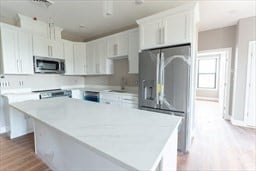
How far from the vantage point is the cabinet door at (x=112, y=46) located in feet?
12.4

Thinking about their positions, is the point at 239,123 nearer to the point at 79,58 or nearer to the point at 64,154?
the point at 64,154

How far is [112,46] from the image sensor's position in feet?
12.7

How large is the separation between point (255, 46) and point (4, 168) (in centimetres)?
548

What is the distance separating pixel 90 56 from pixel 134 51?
1736 mm

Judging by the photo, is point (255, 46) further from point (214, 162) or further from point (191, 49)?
point (214, 162)

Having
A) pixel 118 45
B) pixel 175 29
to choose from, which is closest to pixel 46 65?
pixel 118 45

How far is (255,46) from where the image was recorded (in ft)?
11.1

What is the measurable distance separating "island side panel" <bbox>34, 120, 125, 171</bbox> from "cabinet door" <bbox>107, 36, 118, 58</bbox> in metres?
2.47

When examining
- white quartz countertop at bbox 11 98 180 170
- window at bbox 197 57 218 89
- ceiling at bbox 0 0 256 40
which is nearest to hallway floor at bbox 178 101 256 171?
white quartz countertop at bbox 11 98 180 170

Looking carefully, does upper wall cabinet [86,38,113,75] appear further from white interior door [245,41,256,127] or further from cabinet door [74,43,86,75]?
white interior door [245,41,256,127]

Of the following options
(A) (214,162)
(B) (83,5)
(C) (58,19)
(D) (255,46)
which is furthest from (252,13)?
(C) (58,19)

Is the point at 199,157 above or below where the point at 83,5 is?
below

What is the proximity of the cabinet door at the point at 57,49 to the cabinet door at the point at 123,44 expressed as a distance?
1.70m

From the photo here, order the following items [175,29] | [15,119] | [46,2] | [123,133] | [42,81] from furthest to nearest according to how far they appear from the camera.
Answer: [42,81] < [15,119] < [46,2] < [175,29] < [123,133]
